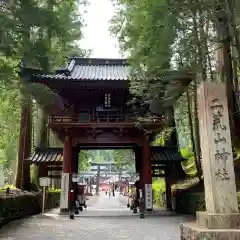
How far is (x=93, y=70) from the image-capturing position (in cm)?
2175

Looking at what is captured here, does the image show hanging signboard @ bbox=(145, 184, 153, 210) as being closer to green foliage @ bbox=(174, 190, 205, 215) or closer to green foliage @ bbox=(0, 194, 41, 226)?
green foliage @ bbox=(174, 190, 205, 215)

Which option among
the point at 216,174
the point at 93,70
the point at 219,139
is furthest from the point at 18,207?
the point at 219,139

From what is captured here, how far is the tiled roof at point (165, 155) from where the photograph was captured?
765 inches

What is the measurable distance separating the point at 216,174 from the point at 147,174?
10868mm

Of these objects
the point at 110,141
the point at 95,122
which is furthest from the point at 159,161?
the point at 95,122

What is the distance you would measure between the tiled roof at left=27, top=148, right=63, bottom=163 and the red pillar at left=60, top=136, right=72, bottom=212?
227 centimetres

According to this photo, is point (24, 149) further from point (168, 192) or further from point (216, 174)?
point (216, 174)

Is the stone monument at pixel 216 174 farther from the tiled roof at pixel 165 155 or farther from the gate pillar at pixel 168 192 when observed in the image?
the gate pillar at pixel 168 192

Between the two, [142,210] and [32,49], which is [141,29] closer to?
[32,49]

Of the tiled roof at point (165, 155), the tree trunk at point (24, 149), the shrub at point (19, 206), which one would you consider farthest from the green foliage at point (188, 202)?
the tree trunk at point (24, 149)

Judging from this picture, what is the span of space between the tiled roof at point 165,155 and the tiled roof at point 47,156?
590 centimetres

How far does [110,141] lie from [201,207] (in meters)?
6.46

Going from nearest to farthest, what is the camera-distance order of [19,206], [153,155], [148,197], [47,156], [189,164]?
1. [19,206]
2. [148,197]
3. [153,155]
4. [47,156]
5. [189,164]

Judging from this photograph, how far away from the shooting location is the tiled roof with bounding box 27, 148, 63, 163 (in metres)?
19.8
